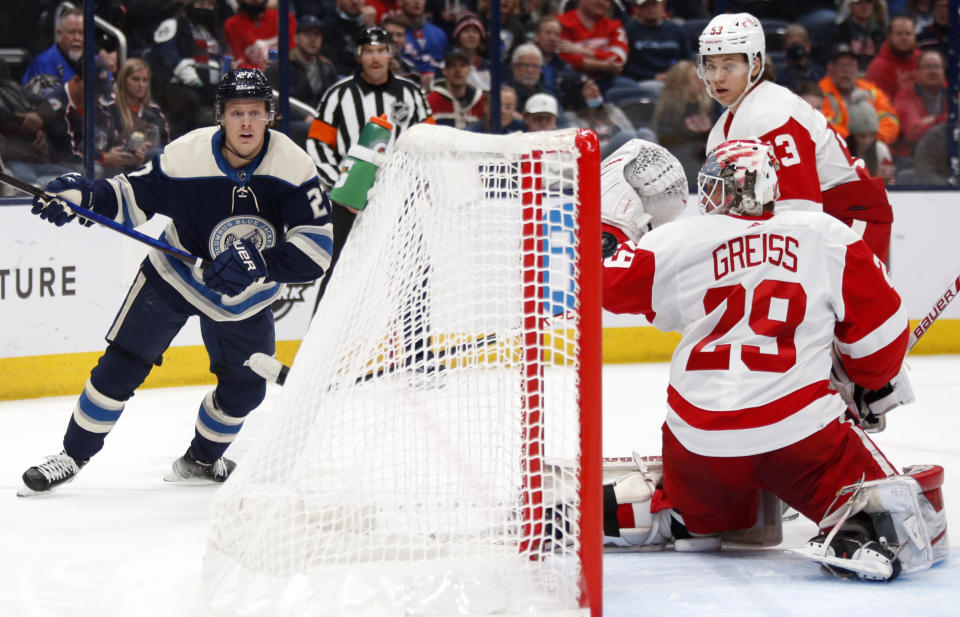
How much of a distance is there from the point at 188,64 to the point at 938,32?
142 inches

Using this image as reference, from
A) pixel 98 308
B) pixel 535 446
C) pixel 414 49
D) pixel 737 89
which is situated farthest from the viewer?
pixel 414 49

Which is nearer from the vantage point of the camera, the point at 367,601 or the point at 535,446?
the point at 367,601

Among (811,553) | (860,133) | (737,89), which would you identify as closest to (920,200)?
(860,133)

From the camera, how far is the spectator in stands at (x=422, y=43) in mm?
5645

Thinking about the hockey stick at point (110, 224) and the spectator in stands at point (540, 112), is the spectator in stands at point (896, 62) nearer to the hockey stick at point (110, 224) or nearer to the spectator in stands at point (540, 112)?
the spectator in stands at point (540, 112)

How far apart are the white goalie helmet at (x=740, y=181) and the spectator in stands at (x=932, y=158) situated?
4048mm

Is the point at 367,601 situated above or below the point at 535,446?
below

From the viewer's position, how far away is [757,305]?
7.45ft

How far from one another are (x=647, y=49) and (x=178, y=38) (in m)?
2.22

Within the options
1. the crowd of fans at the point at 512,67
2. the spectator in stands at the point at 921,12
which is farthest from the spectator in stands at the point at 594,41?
the spectator in stands at the point at 921,12

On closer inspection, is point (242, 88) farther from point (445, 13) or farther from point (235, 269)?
point (445, 13)

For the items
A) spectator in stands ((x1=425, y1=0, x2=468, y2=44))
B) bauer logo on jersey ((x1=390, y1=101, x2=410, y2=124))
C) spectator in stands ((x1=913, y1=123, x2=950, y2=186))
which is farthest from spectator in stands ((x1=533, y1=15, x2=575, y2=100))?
spectator in stands ((x1=913, y1=123, x2=950, y2=186))

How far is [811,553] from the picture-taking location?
2234mm

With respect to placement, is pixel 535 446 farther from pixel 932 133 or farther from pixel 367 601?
pixel 932 133
